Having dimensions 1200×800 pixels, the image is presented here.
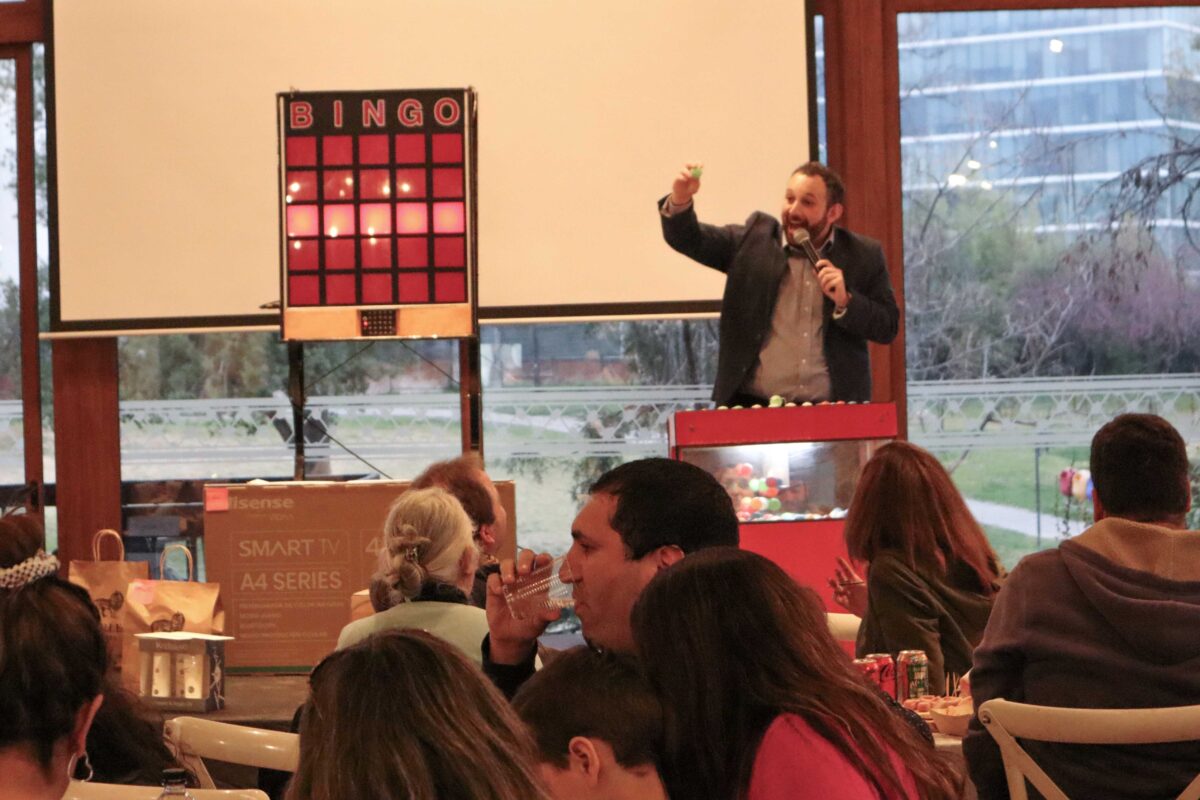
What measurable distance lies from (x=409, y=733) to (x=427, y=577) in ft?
6.61

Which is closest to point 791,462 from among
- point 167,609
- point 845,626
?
point 845,626

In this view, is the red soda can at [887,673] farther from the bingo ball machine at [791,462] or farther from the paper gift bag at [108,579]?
the paper gift bag at [108,579]

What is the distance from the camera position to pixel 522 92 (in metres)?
5.78

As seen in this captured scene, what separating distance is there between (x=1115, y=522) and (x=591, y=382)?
354 centimetres

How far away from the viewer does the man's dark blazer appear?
4.84 metres

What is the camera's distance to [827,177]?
187 inches

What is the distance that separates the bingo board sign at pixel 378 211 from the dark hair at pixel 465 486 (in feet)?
3.94

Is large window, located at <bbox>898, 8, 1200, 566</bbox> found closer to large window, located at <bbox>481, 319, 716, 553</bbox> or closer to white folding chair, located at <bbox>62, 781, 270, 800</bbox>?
large window, located at <bbox>481, 319, 716, 553</bbox>

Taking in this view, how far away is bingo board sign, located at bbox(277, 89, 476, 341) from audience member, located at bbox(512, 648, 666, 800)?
3482 millimetres

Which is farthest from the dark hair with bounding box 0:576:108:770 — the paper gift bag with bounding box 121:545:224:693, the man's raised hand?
the man's raised hand

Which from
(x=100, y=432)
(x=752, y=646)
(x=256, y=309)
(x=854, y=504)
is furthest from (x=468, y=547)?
(x=100, y=432)

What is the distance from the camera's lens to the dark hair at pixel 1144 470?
2701 millimetres

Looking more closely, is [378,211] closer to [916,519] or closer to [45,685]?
[916,519]

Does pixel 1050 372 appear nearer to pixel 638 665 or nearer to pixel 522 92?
pixel 522 92
